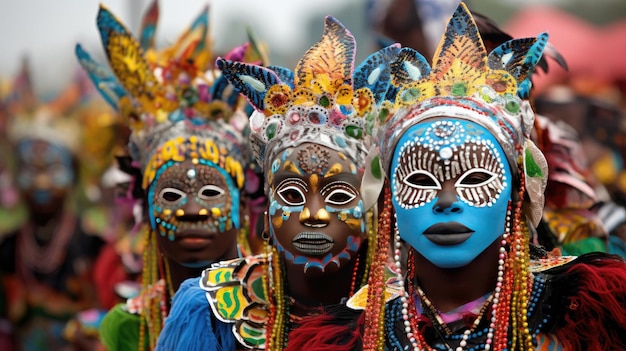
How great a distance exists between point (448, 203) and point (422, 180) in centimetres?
15

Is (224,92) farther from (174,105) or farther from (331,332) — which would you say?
(331,332)

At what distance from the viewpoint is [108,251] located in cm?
985

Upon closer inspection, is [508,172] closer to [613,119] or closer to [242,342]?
[242,342]

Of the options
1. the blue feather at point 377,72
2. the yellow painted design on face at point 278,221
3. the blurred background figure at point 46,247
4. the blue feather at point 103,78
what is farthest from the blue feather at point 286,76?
the blurred background figure at point 46,247

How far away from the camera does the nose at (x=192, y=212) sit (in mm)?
6332

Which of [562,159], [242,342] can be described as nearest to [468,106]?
[242,342]

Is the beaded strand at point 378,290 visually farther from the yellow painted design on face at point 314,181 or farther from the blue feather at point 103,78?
the blue feather at point 103,78

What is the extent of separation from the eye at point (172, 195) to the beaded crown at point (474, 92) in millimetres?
1650

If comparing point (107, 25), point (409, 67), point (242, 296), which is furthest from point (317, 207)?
point (107, 25)

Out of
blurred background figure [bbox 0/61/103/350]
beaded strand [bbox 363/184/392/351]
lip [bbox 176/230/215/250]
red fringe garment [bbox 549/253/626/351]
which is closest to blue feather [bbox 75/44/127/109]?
lip [bbox 176/230/215/250]

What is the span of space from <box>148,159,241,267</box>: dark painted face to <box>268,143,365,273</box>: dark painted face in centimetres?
86

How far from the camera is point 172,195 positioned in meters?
6.40

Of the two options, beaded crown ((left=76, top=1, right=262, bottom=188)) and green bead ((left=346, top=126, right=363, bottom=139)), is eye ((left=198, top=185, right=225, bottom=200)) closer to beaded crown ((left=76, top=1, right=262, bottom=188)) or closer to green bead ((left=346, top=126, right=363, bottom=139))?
beaded crown ((left=76, top=1, right=262, bottom=188))

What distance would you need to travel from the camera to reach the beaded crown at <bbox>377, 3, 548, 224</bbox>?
15.7 ft
